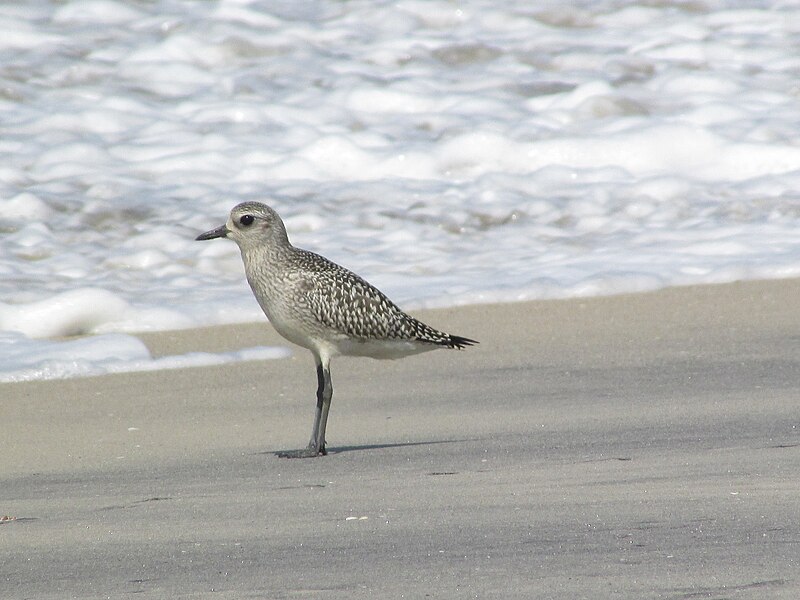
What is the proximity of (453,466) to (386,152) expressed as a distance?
6.12 m

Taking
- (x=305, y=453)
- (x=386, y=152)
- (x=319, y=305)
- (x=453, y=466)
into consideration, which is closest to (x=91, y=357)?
(x=319, y=305)

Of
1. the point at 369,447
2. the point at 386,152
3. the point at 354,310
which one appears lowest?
the point at 369,447

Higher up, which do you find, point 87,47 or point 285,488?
point 87,47

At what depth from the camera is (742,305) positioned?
21.9ft

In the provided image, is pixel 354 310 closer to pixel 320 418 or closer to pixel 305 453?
pixel 320 418

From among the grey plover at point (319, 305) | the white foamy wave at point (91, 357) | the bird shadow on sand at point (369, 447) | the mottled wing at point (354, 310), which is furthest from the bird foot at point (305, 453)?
the white foamy wave at point (91, 357)

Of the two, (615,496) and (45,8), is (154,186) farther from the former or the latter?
Answer: (615,496)

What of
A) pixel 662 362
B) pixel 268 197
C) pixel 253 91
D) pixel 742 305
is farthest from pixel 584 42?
pixel 662 362

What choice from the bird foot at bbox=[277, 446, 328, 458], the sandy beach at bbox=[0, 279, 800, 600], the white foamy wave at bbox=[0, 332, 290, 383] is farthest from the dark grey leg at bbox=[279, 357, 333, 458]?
the white foamy wave at bbox=[0, 332, 290, 383]

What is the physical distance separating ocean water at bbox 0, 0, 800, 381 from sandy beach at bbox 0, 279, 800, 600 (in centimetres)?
58

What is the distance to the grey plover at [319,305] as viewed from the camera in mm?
4980

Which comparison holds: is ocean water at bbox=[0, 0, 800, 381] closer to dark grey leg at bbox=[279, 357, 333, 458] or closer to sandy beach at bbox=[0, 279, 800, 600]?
sandy beach at bbox=[0, 279, 800, 600]

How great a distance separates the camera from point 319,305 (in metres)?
4.97

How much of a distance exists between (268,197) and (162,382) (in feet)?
12.2
